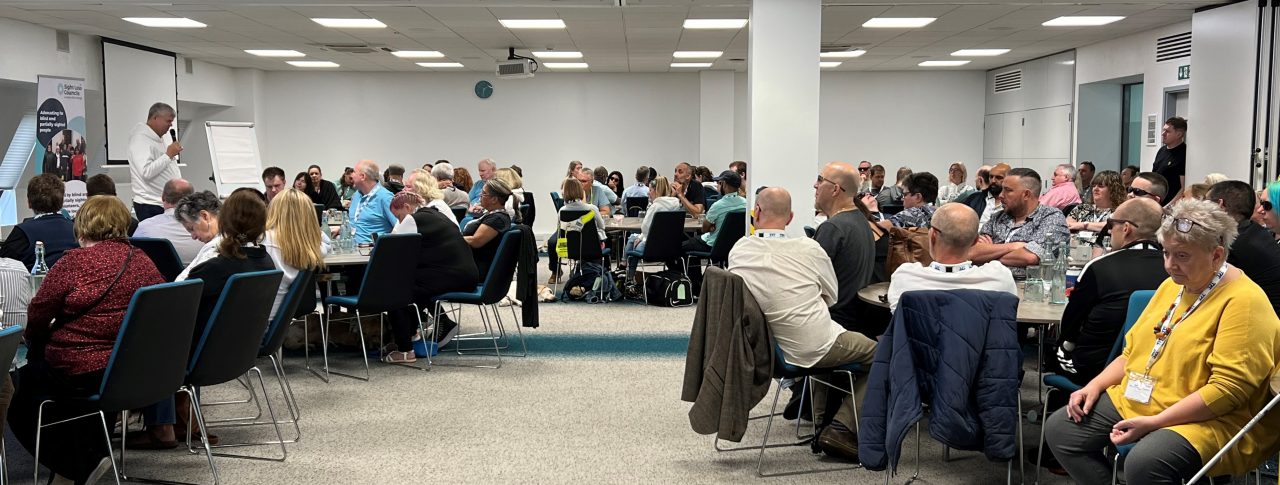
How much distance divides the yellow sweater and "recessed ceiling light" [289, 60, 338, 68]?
1461 cm

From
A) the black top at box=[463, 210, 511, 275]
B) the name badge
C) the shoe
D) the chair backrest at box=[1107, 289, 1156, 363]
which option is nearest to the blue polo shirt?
the black top at box=[463, 210, 511, 275]

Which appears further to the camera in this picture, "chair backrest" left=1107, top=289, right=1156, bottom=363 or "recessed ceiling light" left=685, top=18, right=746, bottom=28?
"recessed ceiling light" left=685, top=18, right=746, bottom=28

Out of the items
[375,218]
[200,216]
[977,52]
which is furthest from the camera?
[977,52]

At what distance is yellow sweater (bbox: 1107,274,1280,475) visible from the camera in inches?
110

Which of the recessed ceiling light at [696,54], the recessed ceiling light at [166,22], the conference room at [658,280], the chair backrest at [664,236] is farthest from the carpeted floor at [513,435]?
the recessed ceiling light at [696,54]

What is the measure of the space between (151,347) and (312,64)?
13.7 m

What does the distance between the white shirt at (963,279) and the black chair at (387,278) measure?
10.2ft

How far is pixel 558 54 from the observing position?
48.0 feet

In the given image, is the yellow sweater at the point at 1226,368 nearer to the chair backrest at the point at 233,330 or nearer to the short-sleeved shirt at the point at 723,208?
the chair backrest at the point at 233,330

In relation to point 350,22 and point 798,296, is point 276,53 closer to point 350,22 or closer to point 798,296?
point 350,22

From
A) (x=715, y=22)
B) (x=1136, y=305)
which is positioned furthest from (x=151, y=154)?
(x=1136, y=305)

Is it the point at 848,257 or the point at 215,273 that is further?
the point at 848,257

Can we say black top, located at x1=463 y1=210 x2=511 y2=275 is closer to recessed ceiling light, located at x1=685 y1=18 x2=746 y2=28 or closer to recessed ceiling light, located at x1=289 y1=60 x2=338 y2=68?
recessed ceiling light, located at x1=685 y1=18 x2=746 y2=28

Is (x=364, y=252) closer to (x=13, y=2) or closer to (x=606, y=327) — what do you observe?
(x=606, y=327)
